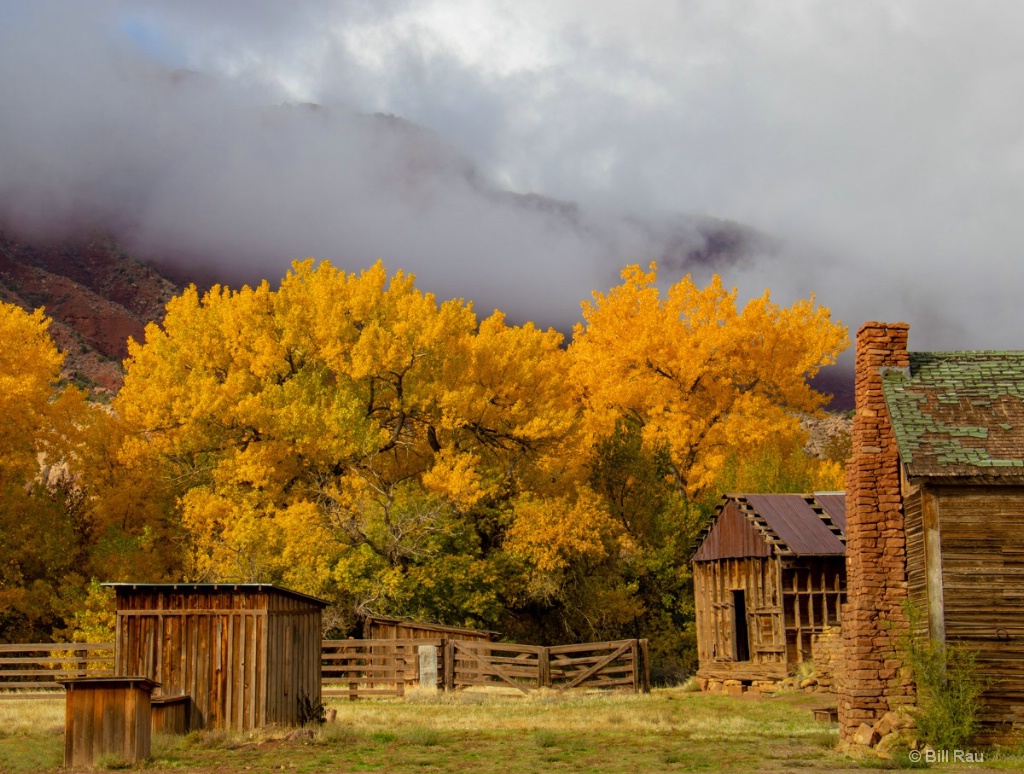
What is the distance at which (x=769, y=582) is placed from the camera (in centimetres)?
3309

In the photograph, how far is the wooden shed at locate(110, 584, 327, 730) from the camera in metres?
20.3

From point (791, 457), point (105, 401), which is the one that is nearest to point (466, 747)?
point (791, 457)

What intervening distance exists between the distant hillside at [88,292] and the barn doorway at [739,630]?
2518 inches

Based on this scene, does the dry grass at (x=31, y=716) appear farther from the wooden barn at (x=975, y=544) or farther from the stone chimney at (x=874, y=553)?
the wooden barn at (x=975, y=544)

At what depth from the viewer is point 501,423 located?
4003 cm

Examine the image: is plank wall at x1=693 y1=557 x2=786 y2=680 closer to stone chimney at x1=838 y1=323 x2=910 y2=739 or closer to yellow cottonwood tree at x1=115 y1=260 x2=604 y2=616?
yellow cottonwood tree at x1=115 y1=260 x2=604 y2=616

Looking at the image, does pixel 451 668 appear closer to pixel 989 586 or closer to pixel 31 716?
pixel 31 716

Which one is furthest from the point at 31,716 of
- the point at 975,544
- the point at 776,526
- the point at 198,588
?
the point at 776,526

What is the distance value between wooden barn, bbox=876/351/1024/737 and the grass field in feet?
4.46

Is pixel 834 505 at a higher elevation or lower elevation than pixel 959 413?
lower

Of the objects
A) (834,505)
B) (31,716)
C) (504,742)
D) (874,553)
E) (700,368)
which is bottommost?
(504,742)

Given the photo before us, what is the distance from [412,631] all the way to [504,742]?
44.8ft

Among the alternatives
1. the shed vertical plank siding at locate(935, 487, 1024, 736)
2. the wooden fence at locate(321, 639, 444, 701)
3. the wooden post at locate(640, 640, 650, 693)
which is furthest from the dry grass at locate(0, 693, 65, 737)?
the shed vertical plank siding at locate(935, 487, 1024, 736)

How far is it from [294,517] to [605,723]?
49.2 ft
